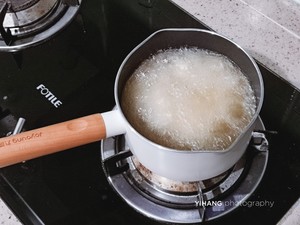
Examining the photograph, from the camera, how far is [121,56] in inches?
30.9

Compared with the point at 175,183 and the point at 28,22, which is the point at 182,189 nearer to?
the point at 175,183

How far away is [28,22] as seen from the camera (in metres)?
0.78

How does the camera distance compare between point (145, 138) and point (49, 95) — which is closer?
point (145, 138)

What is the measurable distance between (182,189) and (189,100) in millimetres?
134

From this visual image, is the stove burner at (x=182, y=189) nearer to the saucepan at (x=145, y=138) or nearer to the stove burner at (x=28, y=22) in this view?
the saucepan at (x=145, y=138)

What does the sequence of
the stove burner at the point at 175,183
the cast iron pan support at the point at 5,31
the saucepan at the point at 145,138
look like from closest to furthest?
the saucepan at the point at 145,138
the stove burner at the point at 175,183
the cast iron pan support at the point at 5,31

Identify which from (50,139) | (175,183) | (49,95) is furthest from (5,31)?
(175,183)

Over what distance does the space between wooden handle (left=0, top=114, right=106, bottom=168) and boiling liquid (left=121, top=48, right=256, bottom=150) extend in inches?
2.0

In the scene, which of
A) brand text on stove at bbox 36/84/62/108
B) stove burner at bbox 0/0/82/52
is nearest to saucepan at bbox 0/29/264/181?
brand text on stove at bbox 36/84/62/108

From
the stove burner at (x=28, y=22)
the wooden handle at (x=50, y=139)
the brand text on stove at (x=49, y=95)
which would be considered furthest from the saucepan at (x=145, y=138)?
the stove burner at (x=28, y=22)

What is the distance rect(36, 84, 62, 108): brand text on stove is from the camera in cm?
72

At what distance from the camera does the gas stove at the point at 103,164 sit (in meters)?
0.62

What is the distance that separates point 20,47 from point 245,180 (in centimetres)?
45

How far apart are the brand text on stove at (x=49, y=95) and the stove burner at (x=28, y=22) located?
0.30 feet
